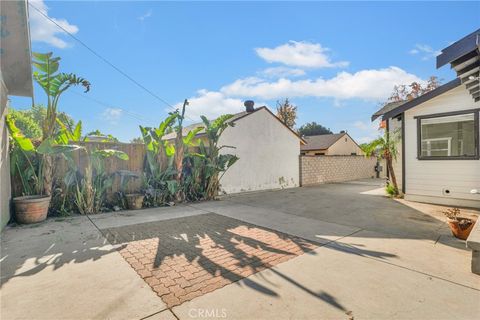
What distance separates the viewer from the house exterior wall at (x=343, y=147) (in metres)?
22.2

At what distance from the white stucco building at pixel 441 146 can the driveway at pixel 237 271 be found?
2.87 metres

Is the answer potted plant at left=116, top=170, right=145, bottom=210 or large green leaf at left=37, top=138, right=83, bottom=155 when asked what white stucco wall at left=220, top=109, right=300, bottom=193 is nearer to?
potted plant at left=116, top=170, right=145, bottom=210

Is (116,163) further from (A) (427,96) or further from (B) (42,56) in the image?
(A) (427,96)

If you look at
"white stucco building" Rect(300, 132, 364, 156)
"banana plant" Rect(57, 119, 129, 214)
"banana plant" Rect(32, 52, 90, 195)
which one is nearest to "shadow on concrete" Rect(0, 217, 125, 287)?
"banana plant" Rect(57, 119, 129, 214)

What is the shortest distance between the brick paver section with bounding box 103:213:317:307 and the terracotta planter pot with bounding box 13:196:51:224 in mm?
2037

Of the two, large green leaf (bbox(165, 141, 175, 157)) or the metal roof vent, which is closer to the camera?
large green leaf (bbox(165, 141, 175, 157))

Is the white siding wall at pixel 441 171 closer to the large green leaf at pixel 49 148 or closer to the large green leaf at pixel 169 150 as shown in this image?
the large green leaf at pixel 169 150

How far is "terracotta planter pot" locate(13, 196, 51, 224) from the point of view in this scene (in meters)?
4.80

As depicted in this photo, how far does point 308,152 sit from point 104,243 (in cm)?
2243

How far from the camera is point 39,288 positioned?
2.31 meters

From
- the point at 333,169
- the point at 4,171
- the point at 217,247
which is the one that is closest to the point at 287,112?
the point at 333,169

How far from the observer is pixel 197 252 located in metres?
3.26

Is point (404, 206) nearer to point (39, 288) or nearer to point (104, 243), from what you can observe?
point (104, 243)

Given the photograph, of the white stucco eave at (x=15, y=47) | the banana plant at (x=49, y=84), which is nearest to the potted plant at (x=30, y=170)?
the banana plant at (x=49, y=84)
